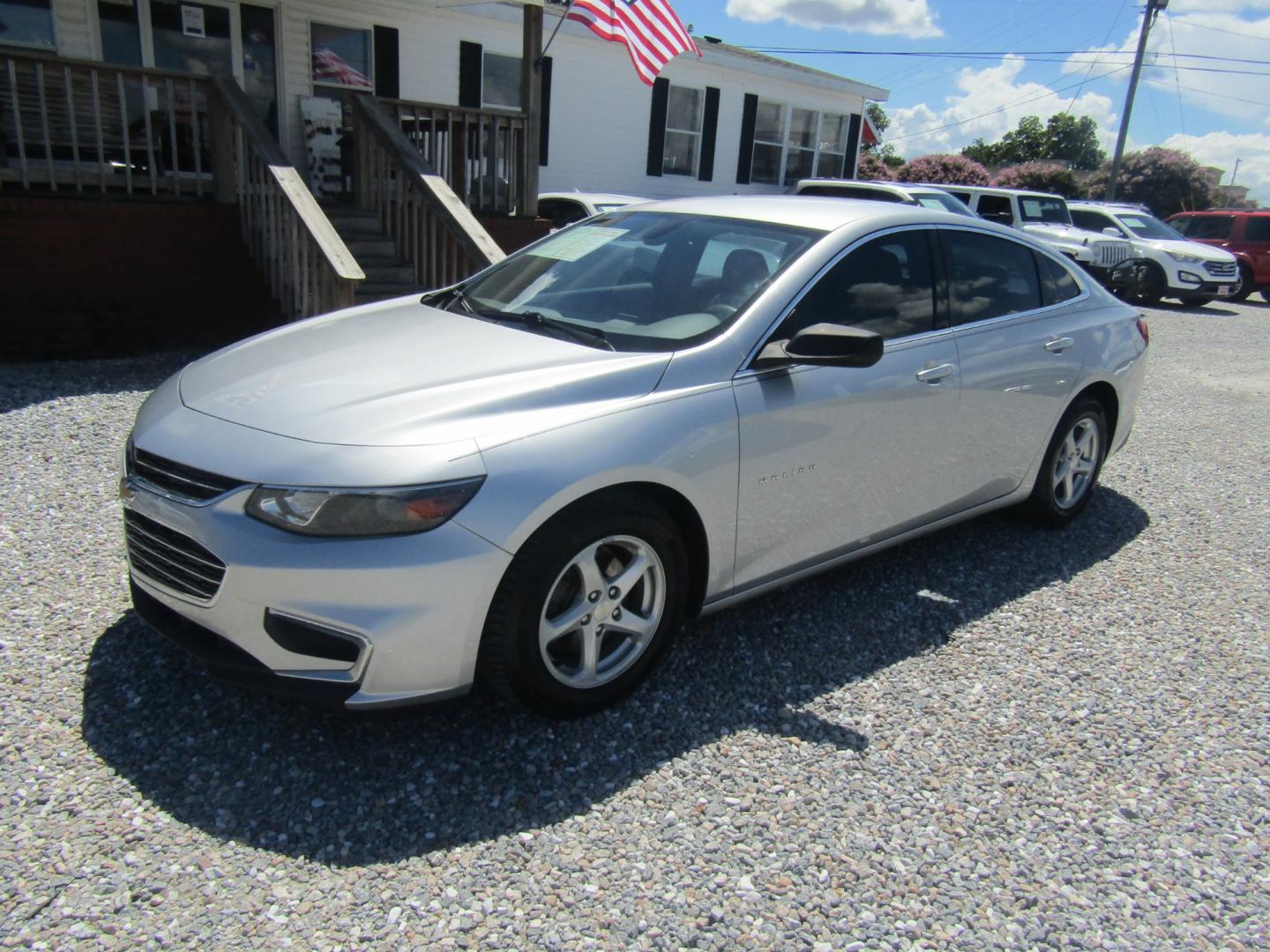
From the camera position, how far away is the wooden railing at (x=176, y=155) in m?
6.95

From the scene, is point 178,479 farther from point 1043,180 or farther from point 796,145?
point 1043,180

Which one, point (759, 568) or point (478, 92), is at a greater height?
point (478, 92)

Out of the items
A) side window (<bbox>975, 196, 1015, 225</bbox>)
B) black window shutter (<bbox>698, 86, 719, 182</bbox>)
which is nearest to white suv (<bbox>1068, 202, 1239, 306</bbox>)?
side window (<bbox>975, 196, 1015, 225</bbox>)

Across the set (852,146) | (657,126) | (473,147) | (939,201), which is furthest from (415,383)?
(852,146)

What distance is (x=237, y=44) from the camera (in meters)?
10.2

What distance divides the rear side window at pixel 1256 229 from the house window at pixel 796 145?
26.1 ft

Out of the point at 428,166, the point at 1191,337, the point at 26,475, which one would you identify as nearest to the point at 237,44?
the point at 428,166

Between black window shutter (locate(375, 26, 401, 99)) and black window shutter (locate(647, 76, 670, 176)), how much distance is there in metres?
5.21

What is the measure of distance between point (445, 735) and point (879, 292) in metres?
2.31

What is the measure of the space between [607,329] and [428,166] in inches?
214

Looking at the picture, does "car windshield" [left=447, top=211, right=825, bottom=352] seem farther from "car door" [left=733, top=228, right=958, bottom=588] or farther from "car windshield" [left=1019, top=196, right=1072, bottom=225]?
"car windshield" [left=1019, top=196, right=1072, bottom=225]

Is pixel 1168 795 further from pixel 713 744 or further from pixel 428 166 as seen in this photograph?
pixel 428 166

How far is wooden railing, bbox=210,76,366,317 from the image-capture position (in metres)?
6.60

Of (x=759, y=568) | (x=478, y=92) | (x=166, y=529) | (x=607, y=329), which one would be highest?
(x=478, y=92)
